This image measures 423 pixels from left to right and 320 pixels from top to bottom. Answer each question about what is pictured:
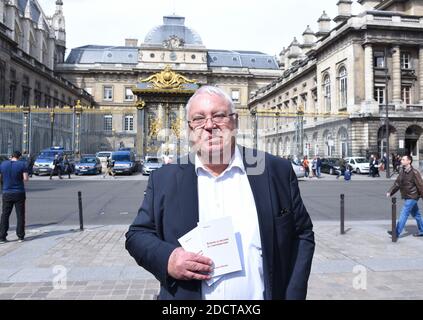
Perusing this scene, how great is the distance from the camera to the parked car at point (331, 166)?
3066 centimetres

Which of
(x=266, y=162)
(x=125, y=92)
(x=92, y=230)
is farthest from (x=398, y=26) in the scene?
(x=125, y=92)

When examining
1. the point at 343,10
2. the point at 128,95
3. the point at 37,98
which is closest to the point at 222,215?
the point at 343,10

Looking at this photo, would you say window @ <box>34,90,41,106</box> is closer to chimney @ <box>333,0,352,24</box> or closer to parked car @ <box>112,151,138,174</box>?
parked car @ <box>112,151,138,174</box>

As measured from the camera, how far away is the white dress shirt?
1965mm

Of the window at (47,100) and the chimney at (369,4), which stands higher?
the chimney at (369,4)

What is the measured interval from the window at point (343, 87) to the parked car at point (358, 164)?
8544mm

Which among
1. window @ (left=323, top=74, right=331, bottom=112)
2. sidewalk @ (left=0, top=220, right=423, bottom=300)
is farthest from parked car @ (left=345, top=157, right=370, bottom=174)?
sidewalk @ (left=0, top=220, right=423, bottom=300)

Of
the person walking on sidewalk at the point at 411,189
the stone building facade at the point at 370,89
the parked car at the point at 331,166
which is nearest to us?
the person walking on sidewalk at the point at 411,189

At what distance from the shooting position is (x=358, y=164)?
105 feet

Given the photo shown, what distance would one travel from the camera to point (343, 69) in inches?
1560

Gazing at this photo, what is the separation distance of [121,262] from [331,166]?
28211 millimetres

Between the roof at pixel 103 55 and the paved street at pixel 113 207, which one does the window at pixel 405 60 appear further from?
the roof at pixel 103 55

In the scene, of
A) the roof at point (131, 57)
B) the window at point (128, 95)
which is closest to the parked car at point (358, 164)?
the window at point (128, 95)
